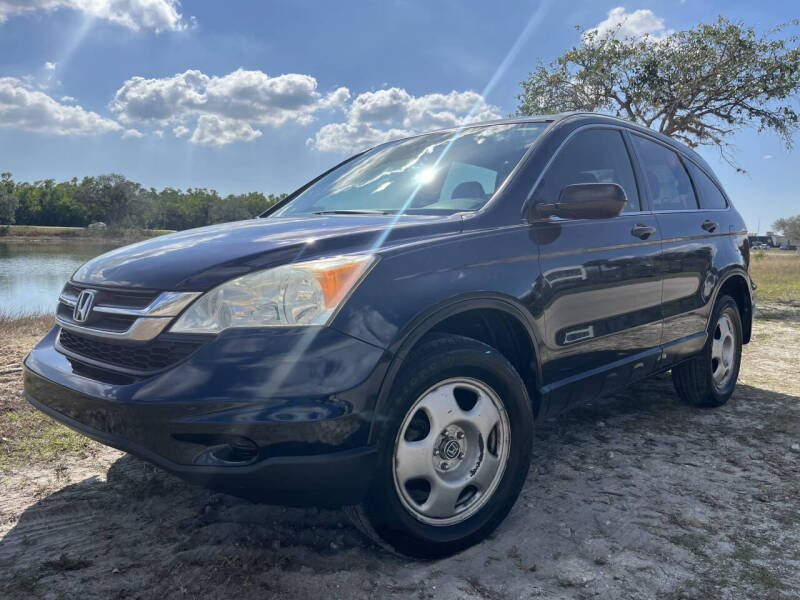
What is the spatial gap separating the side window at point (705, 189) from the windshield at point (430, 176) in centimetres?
174

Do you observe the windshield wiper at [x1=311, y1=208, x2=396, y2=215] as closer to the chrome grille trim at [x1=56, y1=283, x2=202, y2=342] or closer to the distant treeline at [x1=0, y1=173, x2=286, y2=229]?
the chrome grille trim at [x1=56, y1=283, x2=202, y2=342]

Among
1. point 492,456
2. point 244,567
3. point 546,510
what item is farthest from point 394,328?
point 546,510

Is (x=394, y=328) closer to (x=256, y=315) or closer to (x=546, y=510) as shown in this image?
(x=256, y=315)

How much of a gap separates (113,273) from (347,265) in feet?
3.06

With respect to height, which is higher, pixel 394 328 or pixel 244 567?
pixel 394 328

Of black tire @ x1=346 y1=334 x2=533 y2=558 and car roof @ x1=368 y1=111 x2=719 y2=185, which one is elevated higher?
car roof @ x1=368 y1=111 x2=719 y2=185

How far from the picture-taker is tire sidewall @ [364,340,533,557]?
1.99 meters

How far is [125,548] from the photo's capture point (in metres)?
2.28

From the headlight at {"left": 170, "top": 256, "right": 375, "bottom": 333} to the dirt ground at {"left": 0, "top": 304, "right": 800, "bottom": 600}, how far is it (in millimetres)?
891

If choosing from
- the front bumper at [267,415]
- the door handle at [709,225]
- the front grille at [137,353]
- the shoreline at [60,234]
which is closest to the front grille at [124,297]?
the front grille at [137,353]

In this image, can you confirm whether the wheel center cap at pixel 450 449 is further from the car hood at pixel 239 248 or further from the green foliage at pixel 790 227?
the green foliage at pixel 790 227

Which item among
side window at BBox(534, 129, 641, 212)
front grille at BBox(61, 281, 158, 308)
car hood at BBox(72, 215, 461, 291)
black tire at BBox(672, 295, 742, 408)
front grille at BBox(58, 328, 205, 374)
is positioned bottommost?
black tire at BBox(672, 295, 742, 408)

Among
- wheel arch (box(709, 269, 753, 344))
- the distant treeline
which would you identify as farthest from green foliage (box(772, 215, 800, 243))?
wheel arch (box(709, 269, 753, 344))

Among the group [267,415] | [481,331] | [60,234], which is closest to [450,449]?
[481,331]
